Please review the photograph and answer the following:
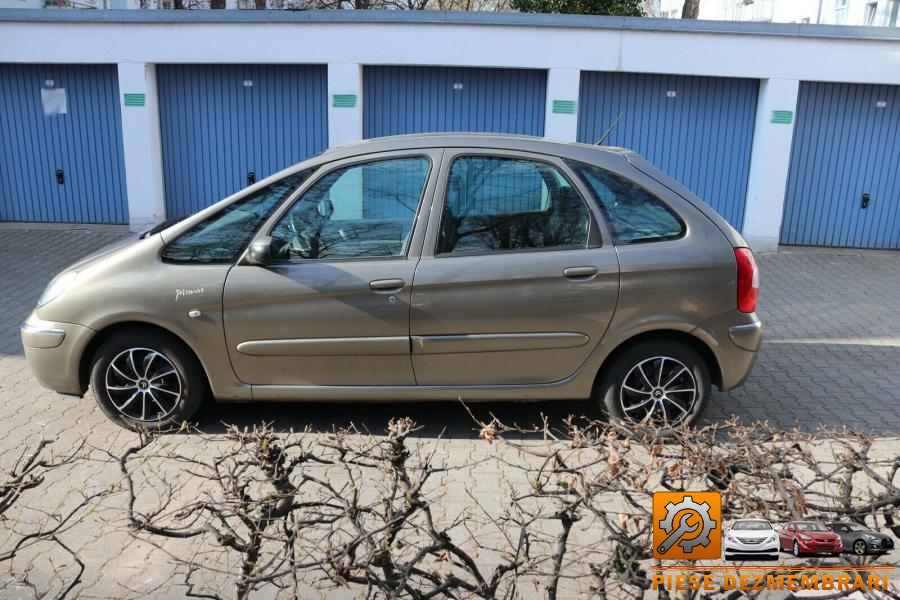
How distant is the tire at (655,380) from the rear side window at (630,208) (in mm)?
679

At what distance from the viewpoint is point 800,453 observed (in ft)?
7.93

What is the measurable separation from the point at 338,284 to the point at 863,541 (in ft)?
10.7

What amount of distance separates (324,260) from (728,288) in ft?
8.00

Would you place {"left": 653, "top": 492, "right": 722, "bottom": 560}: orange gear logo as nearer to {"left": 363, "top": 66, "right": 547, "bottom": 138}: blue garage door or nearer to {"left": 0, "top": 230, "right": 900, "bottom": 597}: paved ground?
{"left": 0, "top": 230, "right": 900, "bottom": 597}: paved ground

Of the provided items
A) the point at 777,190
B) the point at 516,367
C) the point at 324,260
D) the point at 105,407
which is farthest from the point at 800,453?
the point at 777,190

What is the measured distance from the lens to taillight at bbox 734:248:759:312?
194 inches

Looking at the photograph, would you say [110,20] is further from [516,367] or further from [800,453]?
[800,453]

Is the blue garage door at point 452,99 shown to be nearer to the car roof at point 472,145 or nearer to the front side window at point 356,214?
the car roof at point 472,145

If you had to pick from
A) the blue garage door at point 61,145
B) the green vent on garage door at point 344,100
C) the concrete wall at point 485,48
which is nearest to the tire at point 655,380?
the concrete wall at point 485,48

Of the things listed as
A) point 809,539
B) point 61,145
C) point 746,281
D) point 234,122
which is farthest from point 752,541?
point 61,145

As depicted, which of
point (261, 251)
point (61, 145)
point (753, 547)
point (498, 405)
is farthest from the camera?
point (61, 145)

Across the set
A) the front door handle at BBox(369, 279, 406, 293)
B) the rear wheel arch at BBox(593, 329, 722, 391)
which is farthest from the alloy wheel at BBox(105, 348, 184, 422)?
the rear wheel arch at BBox(593, 329, 722, 391)

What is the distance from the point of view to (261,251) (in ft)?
15.5

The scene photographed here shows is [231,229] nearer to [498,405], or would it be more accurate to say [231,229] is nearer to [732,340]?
[498,405]
